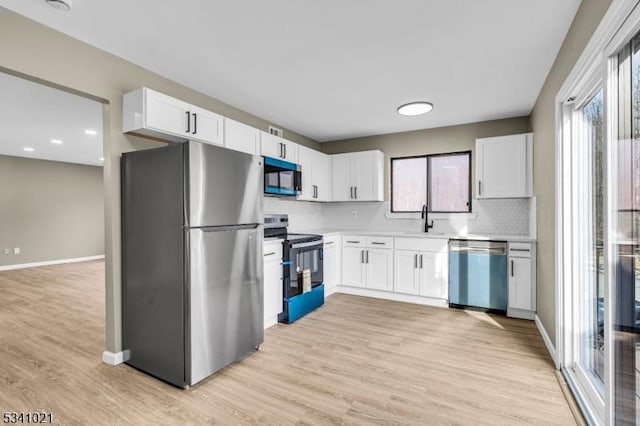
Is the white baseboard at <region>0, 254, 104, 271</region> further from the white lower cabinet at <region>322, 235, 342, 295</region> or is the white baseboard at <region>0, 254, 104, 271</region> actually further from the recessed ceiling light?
the recessed ceiling light

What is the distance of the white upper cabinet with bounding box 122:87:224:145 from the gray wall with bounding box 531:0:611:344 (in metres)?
2.96

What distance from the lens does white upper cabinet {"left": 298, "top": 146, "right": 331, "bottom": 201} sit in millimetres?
4691

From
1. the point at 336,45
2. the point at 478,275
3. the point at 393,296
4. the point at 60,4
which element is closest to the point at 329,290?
the point at 393,296

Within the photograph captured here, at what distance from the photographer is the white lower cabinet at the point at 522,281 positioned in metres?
3.64

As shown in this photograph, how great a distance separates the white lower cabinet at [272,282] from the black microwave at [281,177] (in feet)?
2.45

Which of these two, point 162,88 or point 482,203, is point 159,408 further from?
point 482,203

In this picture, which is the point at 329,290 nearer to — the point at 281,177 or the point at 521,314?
the point at 281,177

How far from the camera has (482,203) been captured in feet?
14.8

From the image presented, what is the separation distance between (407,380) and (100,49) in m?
3.55

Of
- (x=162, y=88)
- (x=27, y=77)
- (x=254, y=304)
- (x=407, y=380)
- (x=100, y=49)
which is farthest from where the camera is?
(x=162, y=88)

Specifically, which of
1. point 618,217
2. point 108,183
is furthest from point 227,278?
point 618,217

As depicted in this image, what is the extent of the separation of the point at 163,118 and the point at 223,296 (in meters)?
1.59

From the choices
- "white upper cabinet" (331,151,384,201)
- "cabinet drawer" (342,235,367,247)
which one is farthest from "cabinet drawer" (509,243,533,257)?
"white upper cabinet" (331,151,384,201)

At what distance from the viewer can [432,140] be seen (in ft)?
15.9
